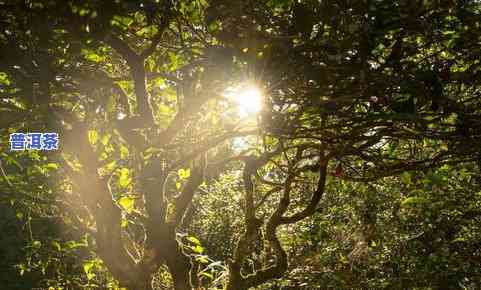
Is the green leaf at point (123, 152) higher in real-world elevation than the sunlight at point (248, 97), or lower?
higher

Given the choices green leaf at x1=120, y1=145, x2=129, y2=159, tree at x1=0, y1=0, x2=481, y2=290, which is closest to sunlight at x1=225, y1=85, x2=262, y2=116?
tree at x1=0, y1=0, x2=481, y2=290

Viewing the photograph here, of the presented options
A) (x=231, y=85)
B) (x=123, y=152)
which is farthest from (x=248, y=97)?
(x=123, y=152)

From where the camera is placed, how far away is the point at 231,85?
5223 millimetres

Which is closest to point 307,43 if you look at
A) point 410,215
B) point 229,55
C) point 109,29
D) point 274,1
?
point 274,1

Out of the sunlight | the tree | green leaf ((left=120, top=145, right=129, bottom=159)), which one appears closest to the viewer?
the tree

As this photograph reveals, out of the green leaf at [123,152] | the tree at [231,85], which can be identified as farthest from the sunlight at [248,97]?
the green leaf at [123,152]

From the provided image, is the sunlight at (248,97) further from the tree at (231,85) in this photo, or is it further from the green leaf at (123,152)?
the green leaf at (123,152)

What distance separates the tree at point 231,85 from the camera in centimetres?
379

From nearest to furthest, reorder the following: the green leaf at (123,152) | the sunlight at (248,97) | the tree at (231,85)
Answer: the tree at (231,85)
the sunlight at (248,97)
the green leaf at (123,152)

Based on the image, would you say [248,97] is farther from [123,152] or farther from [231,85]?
[123,152]

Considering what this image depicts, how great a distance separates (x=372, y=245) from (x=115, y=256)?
248 inches

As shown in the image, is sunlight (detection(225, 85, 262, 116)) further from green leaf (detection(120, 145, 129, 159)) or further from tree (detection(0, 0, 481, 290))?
green leaf (detection(120, 145, 129, 159))

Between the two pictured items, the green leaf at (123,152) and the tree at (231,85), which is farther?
the green leaf at (123,152)

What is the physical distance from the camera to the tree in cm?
379
